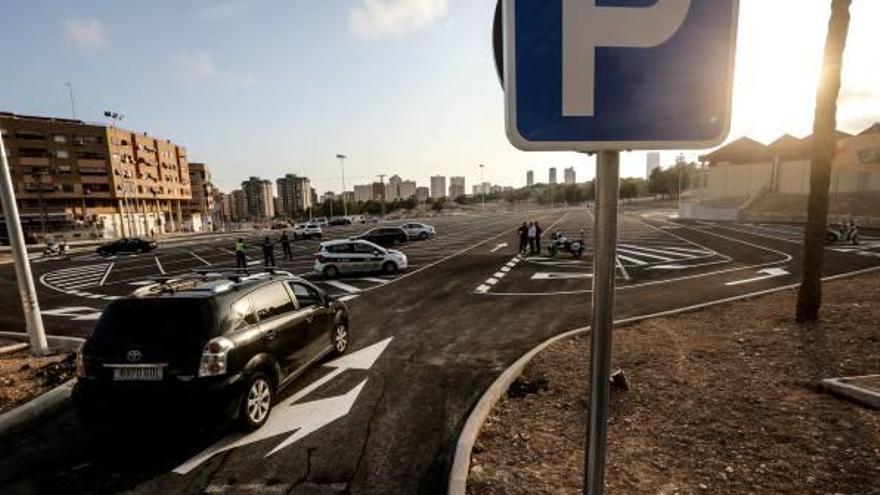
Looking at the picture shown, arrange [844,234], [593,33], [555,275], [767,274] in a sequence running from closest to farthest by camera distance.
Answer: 1. [593,33]
2. [767,274]
3. [555,275]
4. [844,234]

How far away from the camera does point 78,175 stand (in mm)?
78250

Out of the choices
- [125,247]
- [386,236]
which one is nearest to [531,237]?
[386,236]

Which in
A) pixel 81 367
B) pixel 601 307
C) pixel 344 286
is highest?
pixel 601 307

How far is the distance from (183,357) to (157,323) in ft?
1.91

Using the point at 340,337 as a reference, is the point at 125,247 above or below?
below

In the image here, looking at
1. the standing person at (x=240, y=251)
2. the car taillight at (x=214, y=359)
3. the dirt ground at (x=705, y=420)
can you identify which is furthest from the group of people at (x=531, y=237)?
the car taillight at (x=214, y=359)

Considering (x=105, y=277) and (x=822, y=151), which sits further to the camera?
(x=105, y=277)

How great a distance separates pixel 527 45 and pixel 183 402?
17.4ft

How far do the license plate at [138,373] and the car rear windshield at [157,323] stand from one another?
27 cm

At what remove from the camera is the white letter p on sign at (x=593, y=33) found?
1.34 meters

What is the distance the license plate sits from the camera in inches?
199

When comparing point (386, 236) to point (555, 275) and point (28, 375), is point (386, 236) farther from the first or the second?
point (28, 375)

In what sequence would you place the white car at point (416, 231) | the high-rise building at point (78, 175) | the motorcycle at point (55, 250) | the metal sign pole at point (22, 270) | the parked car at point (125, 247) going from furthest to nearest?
the high-rise building at point (78, 175) < the motorcycle at point (55, 250) < the white car at point (416, 231) < the parked car at point (125, 247) < the metal sign pole at point (22, 270)

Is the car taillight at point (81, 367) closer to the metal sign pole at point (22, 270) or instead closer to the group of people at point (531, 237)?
the metal sign pole at point (22, 270)
